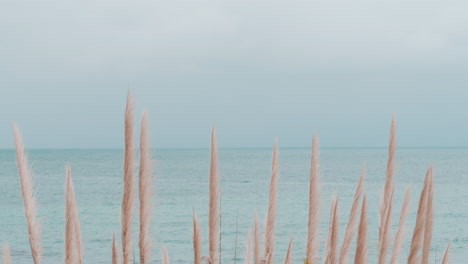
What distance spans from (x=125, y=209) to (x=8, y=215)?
26.4m

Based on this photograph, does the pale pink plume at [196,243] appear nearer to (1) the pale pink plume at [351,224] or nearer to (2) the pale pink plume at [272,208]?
(2) the pale pink plume at [272,208]

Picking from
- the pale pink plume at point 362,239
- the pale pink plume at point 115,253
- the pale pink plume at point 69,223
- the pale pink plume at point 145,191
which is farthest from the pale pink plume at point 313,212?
the pale pink plume at point 69,223

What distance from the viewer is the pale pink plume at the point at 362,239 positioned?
227 cm

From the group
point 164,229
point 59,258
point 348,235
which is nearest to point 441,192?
point 164,229

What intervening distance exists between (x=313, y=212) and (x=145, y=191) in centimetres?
73

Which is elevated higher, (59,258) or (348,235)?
(348,235)

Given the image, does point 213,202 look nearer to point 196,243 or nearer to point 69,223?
point 196,243

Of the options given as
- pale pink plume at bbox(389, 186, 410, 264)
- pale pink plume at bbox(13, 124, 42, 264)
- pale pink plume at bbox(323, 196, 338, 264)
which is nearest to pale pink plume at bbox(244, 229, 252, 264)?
pale pink plume at bbox(323, 196, 338, 264)

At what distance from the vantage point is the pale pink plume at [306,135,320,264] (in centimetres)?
253

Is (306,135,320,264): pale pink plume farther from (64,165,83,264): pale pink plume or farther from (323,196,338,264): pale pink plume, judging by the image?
(64,165,83,264): pale pink plume

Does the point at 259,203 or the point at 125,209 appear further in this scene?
the point at 259,203

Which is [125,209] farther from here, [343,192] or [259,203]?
[343,192]

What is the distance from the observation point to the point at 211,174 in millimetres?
2418

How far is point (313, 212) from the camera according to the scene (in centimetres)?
257
